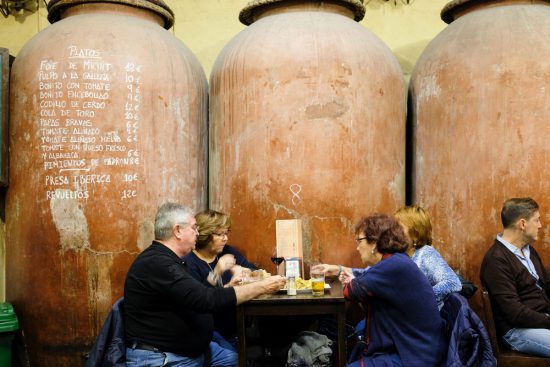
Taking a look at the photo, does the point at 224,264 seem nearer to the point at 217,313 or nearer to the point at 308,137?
the point at 217,313

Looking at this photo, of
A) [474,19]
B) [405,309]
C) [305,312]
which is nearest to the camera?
[405,309]

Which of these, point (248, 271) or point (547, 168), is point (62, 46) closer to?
point (248, 271)

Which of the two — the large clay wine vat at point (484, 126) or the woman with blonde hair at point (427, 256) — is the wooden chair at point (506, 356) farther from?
the large clay wine vat at point (484, 126)

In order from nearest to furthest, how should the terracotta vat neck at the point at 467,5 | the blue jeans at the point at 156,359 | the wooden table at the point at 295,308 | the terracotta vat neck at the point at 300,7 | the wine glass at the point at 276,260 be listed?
1. the blue jeans at the point at 156,359
2. the wooden table at the point at 295,308
3. the wine glass at the point at 276,260
4. the terracotta vat neck at the point at 467,5
5. the terracotta vat neck at the point at 300,7

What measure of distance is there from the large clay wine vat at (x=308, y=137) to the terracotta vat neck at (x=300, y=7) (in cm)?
17

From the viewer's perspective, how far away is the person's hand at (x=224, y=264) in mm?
4316

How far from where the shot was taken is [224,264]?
14.3ft

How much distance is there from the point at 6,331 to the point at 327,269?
93.8 inches

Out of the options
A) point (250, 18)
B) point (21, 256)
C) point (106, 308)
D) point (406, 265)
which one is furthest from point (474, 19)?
point (21, 256)

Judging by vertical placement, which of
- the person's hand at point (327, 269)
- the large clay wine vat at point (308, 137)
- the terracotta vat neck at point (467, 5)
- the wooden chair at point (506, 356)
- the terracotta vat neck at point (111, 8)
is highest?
the terracotta vat neck at point (111, 8)

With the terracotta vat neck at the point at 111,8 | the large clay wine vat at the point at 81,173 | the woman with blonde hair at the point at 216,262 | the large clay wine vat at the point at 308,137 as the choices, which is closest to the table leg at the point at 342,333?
the woman with blonde hair at the point at 216,262

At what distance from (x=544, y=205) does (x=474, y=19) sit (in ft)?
5.35

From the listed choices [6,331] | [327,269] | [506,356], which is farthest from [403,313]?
[6,331]

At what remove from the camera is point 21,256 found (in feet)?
16.0
